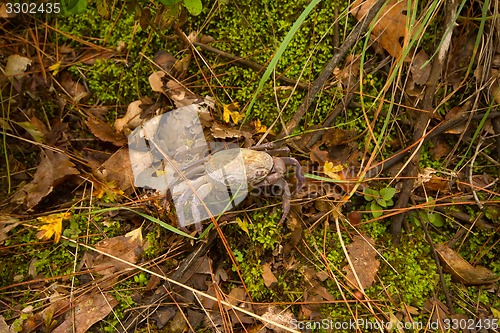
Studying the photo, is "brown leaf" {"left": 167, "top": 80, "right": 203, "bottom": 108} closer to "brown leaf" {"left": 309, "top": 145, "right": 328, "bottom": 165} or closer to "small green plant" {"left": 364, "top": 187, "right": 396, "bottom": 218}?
"brown leaf" {"left": 309, "top": 145, "right": 328, "bottom": 165}

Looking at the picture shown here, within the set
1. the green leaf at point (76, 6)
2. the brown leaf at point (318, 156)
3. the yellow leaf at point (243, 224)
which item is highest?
the green leaf at point (76, 6)

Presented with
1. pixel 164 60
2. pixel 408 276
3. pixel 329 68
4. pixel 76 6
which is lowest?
pixel 408 276

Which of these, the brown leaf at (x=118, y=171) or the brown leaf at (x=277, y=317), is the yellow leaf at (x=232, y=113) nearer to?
the brown leaf at (x=118, y=171)

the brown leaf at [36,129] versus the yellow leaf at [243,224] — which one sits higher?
the brown leaf at [36,129]

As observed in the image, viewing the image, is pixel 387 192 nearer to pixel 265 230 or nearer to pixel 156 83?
pixel 265 230

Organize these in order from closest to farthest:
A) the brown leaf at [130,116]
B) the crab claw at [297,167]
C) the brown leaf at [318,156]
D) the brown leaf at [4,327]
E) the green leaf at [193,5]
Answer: the green leaf at [193,5]
the brown leaf at [4,327]
the crab claw at [297,167]
the brown leaf at [318,156]
the brown leaf at [130,116]

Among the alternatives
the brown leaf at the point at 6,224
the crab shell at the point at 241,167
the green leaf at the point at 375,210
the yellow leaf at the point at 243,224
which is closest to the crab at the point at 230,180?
the crab shell at the point at 241,167

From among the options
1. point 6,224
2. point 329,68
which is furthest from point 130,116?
point 329,68

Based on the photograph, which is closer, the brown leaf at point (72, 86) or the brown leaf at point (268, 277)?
the brown leaf at point (268, 277)
